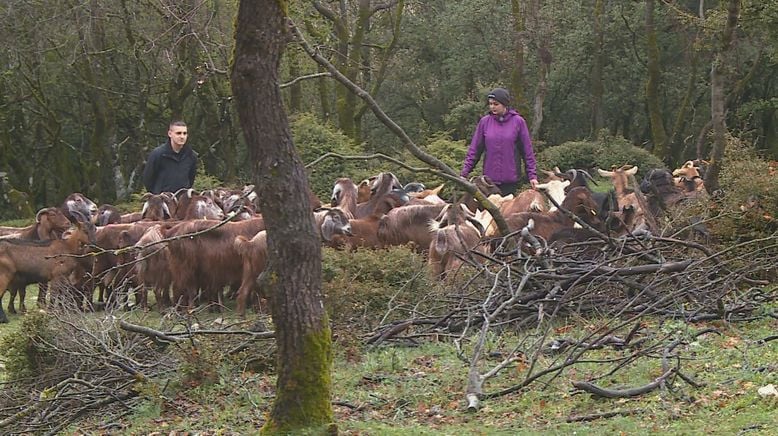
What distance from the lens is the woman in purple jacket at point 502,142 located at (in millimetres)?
14133

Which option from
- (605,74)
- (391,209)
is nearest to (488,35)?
(605,74)

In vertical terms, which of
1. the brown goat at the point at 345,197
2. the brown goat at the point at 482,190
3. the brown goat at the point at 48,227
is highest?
the brown goat at the point at 482,190

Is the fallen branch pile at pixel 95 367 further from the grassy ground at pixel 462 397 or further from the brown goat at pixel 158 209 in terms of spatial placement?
the brown goat at pixel 158 209

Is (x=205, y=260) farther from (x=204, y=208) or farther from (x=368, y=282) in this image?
(x=368, y=282)

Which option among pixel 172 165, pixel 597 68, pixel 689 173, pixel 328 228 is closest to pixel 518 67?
pixel 597 68

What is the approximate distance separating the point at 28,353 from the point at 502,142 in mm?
7026

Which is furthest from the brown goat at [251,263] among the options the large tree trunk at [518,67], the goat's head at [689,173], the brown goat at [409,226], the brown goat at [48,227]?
the large tree trunk at [518,67]

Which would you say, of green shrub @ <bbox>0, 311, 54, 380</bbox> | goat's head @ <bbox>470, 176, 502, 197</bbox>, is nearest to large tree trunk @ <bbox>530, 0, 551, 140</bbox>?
goat's head @ <bbox>470, 176, 502, 197</bbox>

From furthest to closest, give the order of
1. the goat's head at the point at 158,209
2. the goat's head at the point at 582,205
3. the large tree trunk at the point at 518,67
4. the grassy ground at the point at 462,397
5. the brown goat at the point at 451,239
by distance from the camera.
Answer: the large tree trunk at the point at 518,67, the goat's head at the point at 158,209, the goat's head at the point at 582,205, the brown goat at the point at 451,239, the grassy ground at the point at 462,397

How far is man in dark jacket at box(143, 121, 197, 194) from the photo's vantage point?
15.9 metres

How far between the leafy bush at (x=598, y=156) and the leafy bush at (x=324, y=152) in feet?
17.4

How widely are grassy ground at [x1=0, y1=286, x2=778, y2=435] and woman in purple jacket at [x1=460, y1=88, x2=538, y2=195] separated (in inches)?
215

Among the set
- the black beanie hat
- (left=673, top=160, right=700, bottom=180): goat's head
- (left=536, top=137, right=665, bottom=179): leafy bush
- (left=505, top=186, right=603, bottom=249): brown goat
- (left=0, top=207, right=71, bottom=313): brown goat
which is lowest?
(left=536, top=137, right=665, bottom=179): leafy bush

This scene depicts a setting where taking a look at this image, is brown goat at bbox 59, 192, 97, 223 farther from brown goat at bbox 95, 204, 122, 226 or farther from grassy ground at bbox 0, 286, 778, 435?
grassy ground at bbox 0, 286, 778, 435
